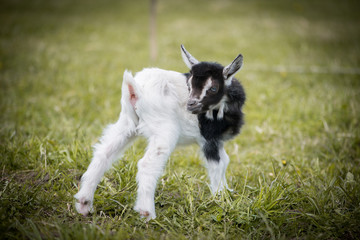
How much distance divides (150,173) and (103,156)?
0.50 metres

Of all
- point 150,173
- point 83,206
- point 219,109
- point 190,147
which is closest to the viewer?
point 150,173

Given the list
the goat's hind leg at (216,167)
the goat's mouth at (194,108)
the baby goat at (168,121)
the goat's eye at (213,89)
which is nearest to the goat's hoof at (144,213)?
the baby goat at (168,121)

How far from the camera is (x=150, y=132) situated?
108 inches

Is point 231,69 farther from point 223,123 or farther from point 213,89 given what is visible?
point 223,123

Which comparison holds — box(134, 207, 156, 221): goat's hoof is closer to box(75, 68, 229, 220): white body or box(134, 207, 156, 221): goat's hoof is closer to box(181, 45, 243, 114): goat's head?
box(75, 68, 229, 220): white body

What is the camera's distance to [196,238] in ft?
8.21

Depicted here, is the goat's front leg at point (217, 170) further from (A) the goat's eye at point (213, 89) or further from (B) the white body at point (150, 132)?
(A) the goat's eye at point (213, 89)

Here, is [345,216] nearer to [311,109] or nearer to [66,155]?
[66,155]

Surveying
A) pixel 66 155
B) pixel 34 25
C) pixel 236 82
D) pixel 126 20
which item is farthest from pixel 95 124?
pixel 126 20

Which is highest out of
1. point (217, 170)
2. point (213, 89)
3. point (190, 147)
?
point (213, 89)

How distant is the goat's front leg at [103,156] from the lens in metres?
2.70

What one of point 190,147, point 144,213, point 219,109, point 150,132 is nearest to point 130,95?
point 150,132

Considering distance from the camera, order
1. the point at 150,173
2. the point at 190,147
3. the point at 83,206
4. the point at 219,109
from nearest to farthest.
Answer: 1. the point at 150,173
2. the point at 83,206
3. the point at 219,109
4. the point at 190,147

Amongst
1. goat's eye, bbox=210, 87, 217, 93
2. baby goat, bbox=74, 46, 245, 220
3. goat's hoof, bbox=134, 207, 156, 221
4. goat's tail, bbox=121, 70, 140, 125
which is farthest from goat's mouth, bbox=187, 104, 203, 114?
goat's hoof, bbox=134, 207, 156, 221
